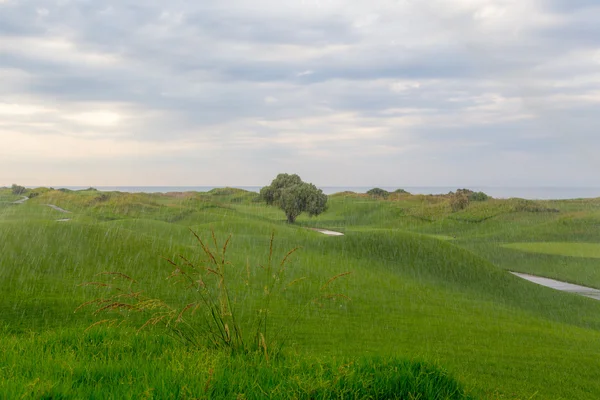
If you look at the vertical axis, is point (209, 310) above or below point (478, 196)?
below

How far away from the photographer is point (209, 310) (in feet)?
39.1

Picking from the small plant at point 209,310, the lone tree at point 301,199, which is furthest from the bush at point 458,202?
the small plant at point 209,310

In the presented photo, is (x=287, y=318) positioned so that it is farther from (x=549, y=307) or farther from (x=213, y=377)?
(x=549, y=307)

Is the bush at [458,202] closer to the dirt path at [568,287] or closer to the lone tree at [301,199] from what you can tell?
the lone tree at [301,199]

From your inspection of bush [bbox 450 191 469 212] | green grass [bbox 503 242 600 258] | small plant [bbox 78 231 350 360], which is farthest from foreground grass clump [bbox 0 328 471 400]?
bush [bbox 450 191 469 212]

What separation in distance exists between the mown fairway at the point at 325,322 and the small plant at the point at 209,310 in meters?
0.38

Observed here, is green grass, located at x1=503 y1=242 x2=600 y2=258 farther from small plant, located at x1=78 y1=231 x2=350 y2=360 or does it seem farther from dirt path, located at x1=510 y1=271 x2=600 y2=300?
small plant, located at x1=78 y1=231 x2=350 y2=360

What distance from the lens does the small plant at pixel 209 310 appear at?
6.20m

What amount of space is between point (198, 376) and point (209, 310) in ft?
22.7

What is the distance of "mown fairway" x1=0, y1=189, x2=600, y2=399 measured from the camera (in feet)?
17.6

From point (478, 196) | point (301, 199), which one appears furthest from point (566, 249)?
point (478, 196)

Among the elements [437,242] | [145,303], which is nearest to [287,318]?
[145,303]

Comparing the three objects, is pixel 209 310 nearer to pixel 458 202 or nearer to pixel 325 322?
pixel 325 322

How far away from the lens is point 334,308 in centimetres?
1541
